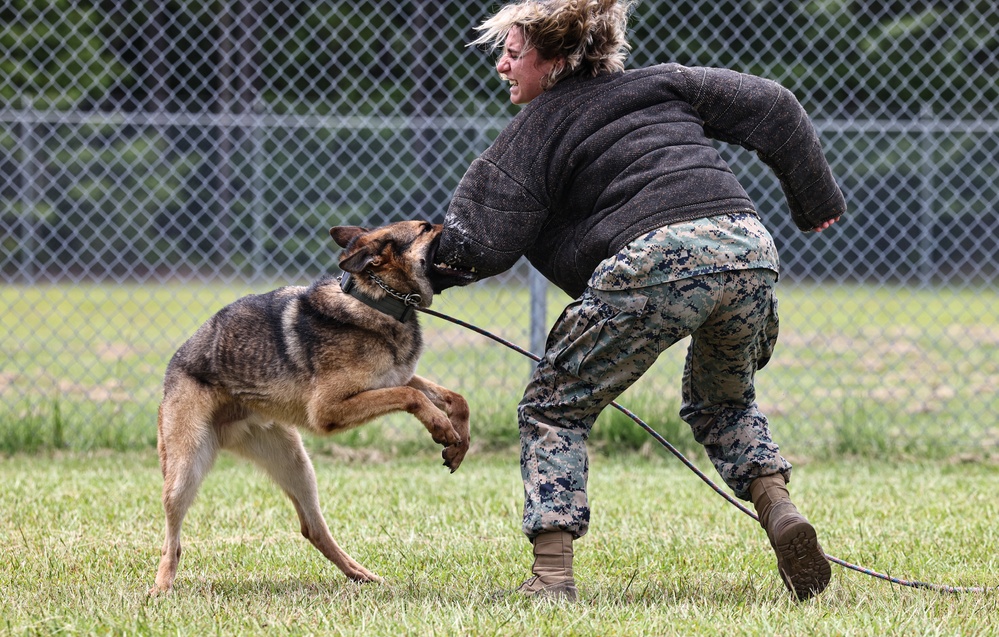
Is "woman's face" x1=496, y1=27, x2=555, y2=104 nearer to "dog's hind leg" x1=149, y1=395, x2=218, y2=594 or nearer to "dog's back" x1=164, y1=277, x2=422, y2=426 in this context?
"dog's back" x1=164, y1=277, x2=422, y2=426

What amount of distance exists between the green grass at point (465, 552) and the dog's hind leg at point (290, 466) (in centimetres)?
15

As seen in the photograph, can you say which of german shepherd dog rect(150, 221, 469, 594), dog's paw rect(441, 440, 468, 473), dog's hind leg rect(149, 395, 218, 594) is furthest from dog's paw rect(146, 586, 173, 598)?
dog's paw rect(441, 440, 468, 473)

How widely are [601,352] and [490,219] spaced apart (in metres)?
0.49

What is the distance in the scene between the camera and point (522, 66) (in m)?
3.03

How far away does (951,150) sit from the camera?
7922 millimetres

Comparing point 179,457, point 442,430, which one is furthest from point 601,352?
point 179,457

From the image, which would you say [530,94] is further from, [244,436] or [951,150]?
[951,150]

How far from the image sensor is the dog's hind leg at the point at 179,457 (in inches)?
134

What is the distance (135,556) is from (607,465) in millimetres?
2738

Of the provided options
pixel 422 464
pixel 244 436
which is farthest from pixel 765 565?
pixel 422 464

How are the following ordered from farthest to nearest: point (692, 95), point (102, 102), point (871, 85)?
1. point (871, 85)
2. point (102, 102)
3. point (692, 95)

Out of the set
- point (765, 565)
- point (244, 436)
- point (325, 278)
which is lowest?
point (765, 565)

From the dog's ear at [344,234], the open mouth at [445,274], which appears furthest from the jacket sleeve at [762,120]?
the dog's ear at [344,234]

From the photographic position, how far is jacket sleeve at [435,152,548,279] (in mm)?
2910
